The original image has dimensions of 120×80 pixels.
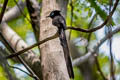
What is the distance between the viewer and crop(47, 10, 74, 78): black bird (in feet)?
7.50

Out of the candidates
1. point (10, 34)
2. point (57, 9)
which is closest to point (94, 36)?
point (10, 34)

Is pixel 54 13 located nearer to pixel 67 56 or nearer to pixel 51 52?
pixel 51 52

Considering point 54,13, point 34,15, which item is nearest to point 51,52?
point 54,13

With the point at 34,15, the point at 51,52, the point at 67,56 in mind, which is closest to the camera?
the point at 67,56

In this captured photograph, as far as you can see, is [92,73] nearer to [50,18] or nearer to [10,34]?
[10,34]

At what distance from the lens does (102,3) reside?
286 centimetres

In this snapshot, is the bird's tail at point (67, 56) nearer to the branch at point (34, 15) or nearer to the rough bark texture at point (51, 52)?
the rough bark texture at point (51, 52)

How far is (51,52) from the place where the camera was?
245cm

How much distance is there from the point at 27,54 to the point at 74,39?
3765mm

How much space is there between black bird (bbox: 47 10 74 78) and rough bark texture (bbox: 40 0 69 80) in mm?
49

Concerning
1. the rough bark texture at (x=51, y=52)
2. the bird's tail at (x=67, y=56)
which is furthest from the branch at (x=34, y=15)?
the bird's tail at (x=67, y=56)

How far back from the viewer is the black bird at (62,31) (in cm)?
229

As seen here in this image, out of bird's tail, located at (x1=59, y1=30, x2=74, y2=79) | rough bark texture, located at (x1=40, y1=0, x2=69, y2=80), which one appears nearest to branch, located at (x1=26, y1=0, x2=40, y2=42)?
rough bark texture, located at (x1=40, y1=0, x2=69, y2=80)

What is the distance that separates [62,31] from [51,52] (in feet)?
0.70
